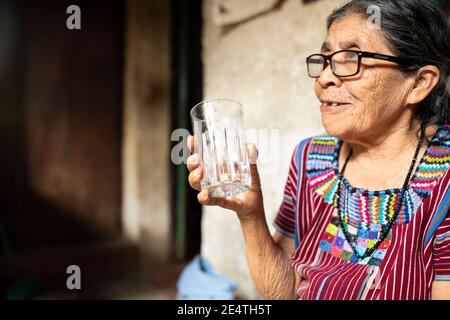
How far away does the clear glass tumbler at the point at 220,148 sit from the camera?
→ 1265 millimetres

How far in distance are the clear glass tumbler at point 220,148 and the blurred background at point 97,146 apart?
2509 mm

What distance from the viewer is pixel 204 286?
2.45 meters

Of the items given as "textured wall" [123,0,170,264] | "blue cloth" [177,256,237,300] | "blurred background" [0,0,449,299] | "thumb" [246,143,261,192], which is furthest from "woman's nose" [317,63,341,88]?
"textured wall" [123,0,170,264]

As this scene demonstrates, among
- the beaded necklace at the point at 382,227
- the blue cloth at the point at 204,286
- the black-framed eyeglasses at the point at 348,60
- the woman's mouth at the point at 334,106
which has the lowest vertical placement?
the blue cloth at the point at 204,286

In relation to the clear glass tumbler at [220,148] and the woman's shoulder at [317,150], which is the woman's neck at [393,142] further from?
the clear glass tumbler at [220,148]

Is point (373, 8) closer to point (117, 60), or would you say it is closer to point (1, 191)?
point (117, 60)

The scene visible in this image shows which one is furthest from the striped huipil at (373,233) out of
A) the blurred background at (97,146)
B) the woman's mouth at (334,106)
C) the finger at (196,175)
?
the blurred background at (97,146)

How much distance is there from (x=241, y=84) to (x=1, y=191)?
257cm

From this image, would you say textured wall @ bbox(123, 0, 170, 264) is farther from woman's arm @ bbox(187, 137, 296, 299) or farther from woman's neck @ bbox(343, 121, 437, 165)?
woman's neck @ bbox(343, 121, 437, 165)

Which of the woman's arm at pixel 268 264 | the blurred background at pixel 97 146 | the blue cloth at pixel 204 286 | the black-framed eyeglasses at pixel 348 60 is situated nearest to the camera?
the black-framed eyeglasses at pixel 348 60

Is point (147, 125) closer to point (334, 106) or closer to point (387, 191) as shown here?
point (334, 106)

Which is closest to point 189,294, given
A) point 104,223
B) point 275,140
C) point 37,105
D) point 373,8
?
point 275,140

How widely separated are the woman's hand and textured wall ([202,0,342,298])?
14.5 inches

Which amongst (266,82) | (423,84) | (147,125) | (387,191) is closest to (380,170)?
(387,191)
